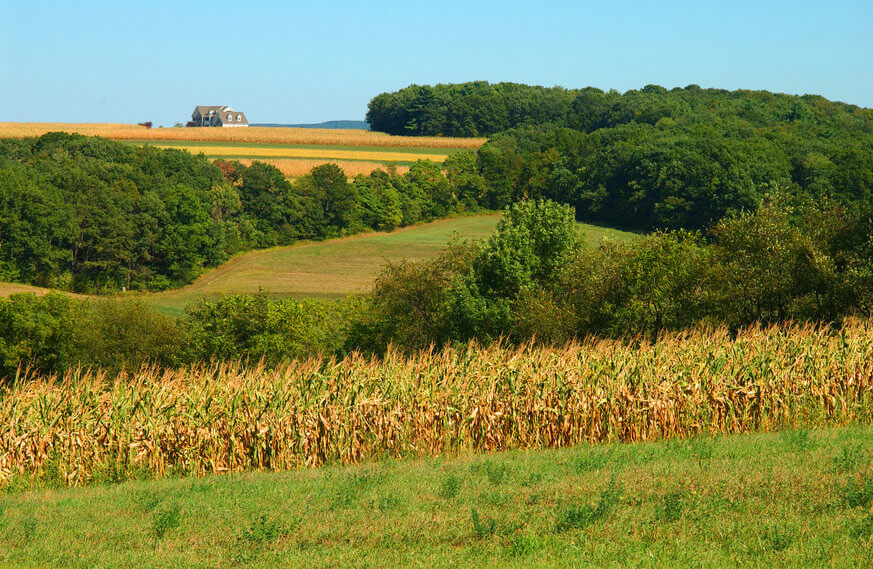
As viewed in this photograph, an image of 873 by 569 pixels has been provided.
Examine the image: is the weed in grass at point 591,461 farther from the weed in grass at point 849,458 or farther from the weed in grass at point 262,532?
the weed in grass at point 262,532

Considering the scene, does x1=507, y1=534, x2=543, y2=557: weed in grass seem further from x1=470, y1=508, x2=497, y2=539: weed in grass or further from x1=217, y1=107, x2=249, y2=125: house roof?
x1=217, y1=107, x2=249, y2=125: house roof

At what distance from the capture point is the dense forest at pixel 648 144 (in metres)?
87.0

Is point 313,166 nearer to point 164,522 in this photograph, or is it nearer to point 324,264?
point 324,264

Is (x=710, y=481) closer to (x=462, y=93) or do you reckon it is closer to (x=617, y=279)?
(x=617, y=279)

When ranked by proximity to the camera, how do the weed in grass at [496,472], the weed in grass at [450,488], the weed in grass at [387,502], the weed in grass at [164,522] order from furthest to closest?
the weed in grass at [496,472], the weed in grass at [450,488], the weed in grass at [387,502], the weed in grass at [164,522]

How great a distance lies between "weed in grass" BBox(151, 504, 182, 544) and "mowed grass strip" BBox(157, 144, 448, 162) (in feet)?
377

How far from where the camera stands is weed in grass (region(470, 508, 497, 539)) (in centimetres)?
940

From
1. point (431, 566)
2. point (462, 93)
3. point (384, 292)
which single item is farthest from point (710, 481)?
point (462, 93)

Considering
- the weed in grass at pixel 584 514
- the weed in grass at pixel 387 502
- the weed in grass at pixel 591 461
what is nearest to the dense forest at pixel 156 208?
the weed in grass at pixel 591 461

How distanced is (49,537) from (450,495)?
5003 millimetres

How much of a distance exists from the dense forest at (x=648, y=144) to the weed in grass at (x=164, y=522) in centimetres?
4352

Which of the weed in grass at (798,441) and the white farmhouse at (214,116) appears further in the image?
the white farmhouse at (214,116)

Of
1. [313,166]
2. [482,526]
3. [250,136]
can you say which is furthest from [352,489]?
[250,136]

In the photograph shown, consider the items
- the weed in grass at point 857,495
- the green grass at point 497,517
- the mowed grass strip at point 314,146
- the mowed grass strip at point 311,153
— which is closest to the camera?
the green grass at point 497,517
